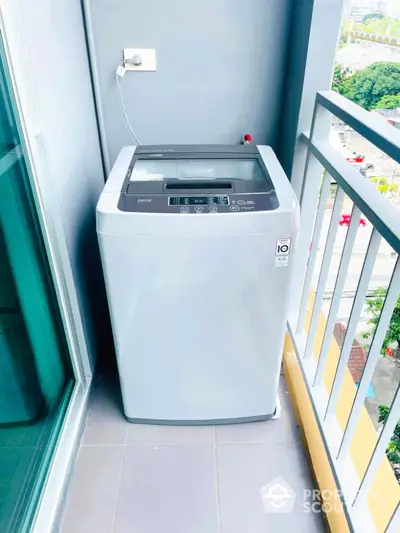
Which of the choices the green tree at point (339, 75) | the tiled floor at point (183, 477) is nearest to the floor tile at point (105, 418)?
the tiled floor at point (183, 477)

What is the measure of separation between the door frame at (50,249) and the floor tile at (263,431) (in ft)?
1.74

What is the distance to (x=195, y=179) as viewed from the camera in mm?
1336

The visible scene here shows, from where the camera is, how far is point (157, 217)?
44.8 inches

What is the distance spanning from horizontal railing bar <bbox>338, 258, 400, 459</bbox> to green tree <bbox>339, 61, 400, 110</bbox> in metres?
0.55

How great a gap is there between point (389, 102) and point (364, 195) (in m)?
0.31

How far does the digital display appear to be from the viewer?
118 centimetres

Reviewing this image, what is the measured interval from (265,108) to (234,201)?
68 centimetres

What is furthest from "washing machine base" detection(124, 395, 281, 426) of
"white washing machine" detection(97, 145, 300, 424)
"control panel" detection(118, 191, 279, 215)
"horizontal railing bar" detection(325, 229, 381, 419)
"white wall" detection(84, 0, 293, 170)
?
"white wall" detection(84, 0, 293, 170)

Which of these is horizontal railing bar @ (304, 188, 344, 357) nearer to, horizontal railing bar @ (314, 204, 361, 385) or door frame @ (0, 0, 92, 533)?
horizontal railing bar @ (314, 204, 361, 385)

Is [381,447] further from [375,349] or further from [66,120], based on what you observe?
[66,120]

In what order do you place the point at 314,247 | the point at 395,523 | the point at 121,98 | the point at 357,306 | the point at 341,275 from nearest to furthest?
the point at 395,523
the point at 357,306
the point at 341,275
the point at 314,247
the point at 121,98

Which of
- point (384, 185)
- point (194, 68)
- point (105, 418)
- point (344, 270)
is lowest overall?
point (105, 418)

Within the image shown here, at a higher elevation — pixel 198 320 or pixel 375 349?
pixel 375 349

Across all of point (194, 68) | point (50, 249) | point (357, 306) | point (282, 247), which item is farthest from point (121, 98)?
point (357, 306)
